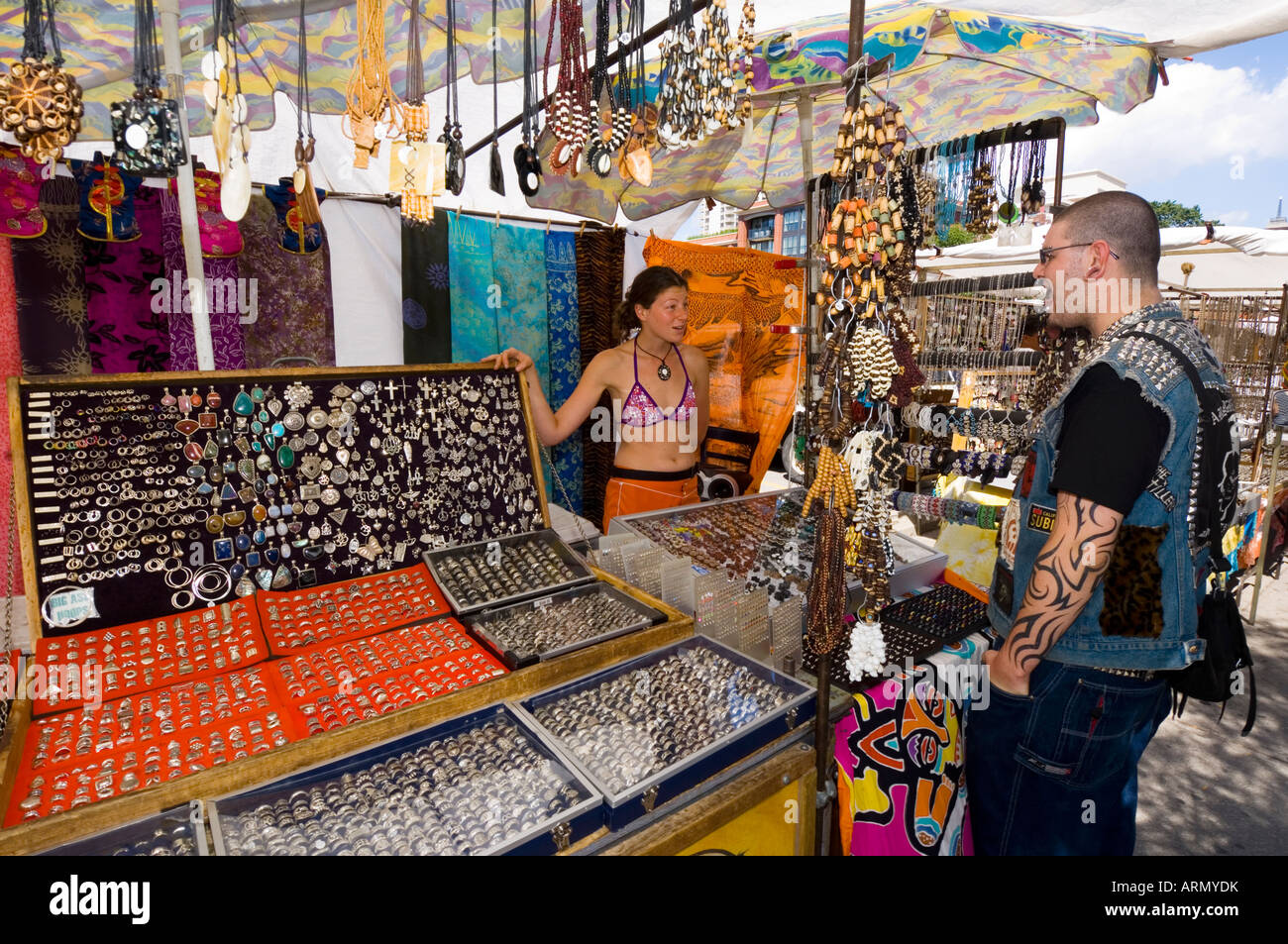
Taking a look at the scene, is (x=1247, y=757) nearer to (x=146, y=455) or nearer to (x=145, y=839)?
(x=145, y=839)

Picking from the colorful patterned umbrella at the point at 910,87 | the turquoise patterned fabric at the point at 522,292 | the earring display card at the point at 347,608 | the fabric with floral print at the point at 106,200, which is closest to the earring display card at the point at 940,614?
the earring display card at the point at 347,608

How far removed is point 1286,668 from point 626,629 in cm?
500

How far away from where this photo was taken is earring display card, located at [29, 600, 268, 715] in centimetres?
144

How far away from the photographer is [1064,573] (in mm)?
1493

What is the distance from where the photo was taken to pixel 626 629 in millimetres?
1762

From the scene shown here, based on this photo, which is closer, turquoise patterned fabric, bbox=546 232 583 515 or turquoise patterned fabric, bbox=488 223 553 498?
turquoise patterned fabric, bbox=488 223 553 498

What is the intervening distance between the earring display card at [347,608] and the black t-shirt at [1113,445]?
164cm

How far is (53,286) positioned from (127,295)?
0.27m

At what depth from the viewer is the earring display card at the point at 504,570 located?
192 cm

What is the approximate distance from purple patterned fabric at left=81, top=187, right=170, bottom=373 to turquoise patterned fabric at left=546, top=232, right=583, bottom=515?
218 centimetres

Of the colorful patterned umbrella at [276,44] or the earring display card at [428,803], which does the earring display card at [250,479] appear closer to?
the earring display card at [428,803]

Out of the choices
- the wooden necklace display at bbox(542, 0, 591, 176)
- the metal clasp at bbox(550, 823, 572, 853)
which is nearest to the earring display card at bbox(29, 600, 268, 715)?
the metal clasp at bbox(550, 823, 572, 853)

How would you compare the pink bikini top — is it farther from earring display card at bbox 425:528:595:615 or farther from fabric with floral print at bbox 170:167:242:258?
fabric with floral print at bbox 170:167:242:258
